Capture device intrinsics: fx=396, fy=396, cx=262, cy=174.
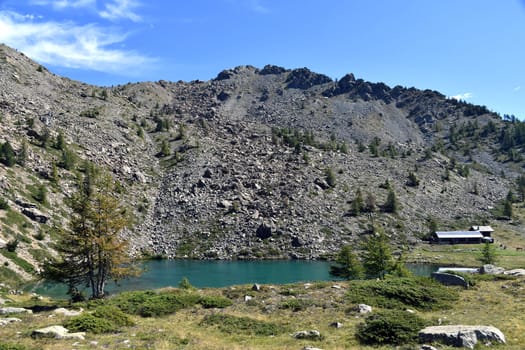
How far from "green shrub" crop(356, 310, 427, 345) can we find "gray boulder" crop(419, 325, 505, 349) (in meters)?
0.93

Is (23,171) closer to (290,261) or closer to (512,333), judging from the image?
(290,261)

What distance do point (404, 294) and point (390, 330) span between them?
38.5 ft

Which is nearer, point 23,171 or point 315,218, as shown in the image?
point 23,171

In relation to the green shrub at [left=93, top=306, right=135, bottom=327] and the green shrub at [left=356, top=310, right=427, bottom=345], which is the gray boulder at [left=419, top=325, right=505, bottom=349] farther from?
the green shrub at [left=93, top=306, right=135, bottom=327]

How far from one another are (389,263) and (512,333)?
4479cm

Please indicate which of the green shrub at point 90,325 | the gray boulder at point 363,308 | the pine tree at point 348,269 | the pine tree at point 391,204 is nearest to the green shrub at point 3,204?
the pine tree at point 348,269

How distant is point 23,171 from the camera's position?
331ft

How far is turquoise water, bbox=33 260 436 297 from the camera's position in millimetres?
75875

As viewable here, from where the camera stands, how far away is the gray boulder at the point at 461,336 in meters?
18.9

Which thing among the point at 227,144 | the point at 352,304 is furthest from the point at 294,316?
the point at 227,144

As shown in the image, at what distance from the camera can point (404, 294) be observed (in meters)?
32.4

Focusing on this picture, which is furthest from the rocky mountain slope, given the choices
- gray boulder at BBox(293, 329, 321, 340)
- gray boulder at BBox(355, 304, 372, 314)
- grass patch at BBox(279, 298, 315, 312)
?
gray boulder at BBox(293, 329, 321, 340)

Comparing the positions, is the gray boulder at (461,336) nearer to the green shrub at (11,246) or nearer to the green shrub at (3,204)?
the green shrub at (11,246)

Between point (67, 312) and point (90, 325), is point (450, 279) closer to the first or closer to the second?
point (90, 325)
